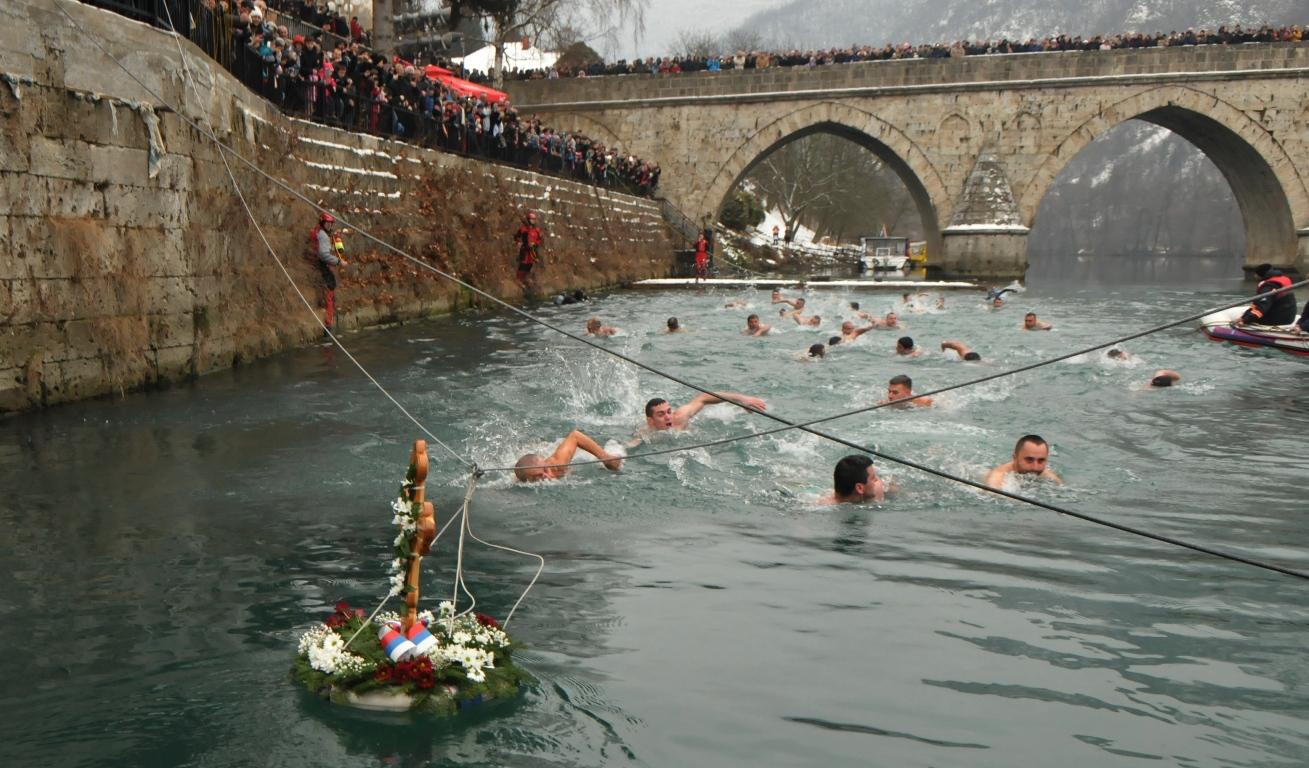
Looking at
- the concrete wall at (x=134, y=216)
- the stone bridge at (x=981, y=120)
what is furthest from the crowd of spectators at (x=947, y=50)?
the concrete wall at (x=134, y=216)

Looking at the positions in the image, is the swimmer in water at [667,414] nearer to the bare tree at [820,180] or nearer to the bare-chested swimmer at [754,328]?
the bare-chested swimmer at [754,328]

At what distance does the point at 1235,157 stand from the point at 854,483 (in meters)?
35.8

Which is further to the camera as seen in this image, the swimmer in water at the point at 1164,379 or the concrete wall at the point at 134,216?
the swimmer in water at the point at 1164,379

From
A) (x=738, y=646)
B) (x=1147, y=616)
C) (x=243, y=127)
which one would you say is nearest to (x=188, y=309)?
(x=243, y=127)

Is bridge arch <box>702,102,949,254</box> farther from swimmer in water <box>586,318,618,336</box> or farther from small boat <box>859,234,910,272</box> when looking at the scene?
swimmer in water <box>586,318,618,336</box>

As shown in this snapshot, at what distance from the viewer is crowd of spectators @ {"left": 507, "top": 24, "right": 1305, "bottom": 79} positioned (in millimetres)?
34594

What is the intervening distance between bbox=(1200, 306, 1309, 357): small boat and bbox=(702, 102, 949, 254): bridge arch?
66.8 ft

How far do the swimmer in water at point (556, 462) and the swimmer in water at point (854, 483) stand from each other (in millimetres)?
1576

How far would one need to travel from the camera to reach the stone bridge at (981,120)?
1341 inches

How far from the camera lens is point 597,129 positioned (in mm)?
39219

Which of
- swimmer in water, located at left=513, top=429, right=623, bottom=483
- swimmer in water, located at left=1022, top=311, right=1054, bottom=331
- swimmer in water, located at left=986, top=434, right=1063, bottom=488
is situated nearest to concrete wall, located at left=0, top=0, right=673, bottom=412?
swimmer in water, located at left=513, top=429, right=623, bottom=483

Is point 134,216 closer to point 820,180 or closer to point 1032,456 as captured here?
point 1032,456

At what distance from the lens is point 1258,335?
15414 millimetres

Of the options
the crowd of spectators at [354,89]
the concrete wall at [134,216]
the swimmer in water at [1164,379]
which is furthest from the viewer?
the crowd of spectators at [354,89]
